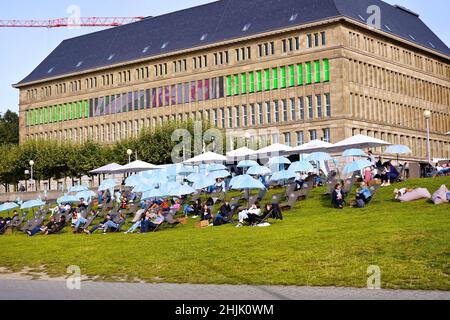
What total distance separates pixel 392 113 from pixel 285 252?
72.1m

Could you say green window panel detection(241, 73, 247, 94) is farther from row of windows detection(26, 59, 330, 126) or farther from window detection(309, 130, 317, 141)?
window detection(309, 130, 317, 141)

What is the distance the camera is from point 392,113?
90.3 meters

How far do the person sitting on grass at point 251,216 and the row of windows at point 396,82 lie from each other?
178 ft

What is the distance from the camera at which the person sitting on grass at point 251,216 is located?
29.3m

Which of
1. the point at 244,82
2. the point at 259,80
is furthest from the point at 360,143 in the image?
the point at 244,82

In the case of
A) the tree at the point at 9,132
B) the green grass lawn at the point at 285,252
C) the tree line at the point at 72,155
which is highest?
the tree at the point at 9,132

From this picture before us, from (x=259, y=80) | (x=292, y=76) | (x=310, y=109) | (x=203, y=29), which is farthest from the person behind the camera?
(x=203, y=29)

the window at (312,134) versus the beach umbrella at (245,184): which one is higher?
the window at (312,134)

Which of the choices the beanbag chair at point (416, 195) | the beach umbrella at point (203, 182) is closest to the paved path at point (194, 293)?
the beanbag chair at point (416, 195)

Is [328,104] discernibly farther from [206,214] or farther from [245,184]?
[206,214]

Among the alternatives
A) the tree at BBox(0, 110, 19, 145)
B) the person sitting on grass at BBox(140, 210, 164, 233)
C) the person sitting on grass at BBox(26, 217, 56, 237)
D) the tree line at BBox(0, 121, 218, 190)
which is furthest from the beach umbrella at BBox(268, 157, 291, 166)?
the tree at BBox(0, 110, 19, 145)

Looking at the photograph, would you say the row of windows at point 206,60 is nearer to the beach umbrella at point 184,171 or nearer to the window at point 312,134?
the window at point 312,134
